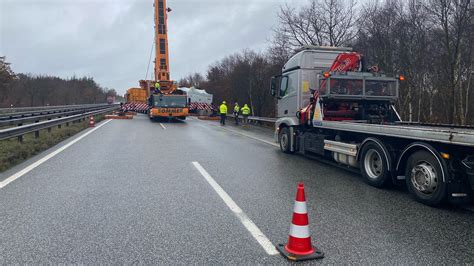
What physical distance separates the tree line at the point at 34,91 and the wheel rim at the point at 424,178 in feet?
189

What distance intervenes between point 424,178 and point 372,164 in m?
1.53

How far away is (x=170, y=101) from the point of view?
27.3 m

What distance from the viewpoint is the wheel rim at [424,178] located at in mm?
5379

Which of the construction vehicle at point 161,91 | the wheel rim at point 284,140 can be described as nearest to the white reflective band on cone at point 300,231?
the wheel rim at point 284,140

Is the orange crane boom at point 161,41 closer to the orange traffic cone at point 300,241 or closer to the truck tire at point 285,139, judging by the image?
the truck tire at point 285,139

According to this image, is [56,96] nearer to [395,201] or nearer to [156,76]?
[156,76]

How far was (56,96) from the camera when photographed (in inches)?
3164

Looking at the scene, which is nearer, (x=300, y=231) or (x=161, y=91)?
(x=300, y=231)

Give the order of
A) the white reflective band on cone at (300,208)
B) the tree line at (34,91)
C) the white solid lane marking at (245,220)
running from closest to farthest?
the white reflective band on cone at (300,208), the white solid lane marking at (245,220), the tree line at (34,91)

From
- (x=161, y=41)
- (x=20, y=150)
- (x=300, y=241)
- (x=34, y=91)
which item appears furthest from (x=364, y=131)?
(x=34, y=91)

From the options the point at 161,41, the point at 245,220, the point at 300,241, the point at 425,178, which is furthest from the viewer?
the point at 161,41

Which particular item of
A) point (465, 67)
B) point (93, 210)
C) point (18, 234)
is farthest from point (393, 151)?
point (465, 67)

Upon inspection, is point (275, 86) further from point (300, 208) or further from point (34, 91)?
point (34, 91)

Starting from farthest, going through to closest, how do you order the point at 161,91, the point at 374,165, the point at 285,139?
1. the point at 161,91
2. the point at 285,139
3. the point at 374,165
